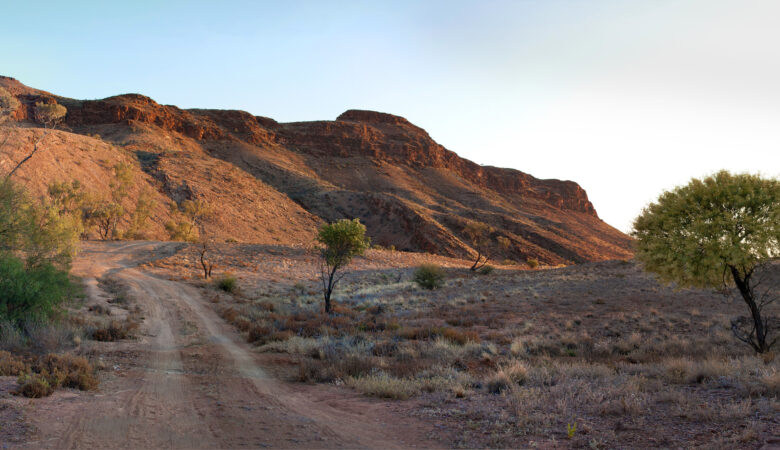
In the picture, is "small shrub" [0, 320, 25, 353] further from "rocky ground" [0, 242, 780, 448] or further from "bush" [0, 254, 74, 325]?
"rocky ground" [0, 242, 780, 448]

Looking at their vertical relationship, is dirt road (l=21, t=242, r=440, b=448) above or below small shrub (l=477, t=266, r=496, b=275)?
below

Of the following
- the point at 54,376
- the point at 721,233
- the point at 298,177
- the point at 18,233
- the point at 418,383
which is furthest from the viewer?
the point at 298,177

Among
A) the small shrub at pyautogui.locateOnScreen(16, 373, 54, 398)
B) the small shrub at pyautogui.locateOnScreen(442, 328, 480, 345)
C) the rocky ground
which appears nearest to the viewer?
the rocky ground

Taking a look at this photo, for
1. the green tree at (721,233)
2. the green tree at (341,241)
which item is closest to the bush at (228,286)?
the green tree at (341,241)

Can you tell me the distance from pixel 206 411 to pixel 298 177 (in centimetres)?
8033

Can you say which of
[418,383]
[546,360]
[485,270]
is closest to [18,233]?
[418,383]

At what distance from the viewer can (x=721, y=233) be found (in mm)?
12531

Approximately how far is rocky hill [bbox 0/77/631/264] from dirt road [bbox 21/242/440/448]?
36.5m

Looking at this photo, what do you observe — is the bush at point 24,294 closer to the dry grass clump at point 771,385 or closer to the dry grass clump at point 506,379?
the dry grass clump at point 506,379

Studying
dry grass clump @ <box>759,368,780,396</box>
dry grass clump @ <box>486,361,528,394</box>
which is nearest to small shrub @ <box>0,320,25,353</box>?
dry grass clump @ <box>486,361,528,394</box>

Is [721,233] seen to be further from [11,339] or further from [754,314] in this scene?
[11,339]

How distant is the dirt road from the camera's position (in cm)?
562

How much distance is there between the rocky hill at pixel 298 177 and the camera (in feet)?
191

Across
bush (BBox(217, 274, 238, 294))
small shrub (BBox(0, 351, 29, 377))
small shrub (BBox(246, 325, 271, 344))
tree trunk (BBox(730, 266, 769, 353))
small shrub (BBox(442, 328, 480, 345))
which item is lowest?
bush (BBox(217, 274, 238, 294))
